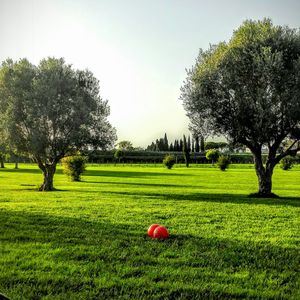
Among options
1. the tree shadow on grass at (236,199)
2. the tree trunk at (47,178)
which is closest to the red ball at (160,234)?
the tree shadow on grass at (236,199)

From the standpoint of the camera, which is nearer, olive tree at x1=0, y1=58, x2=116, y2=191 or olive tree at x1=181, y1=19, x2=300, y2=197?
olive tree at x1=181, y1=19, x2=300, y2=197

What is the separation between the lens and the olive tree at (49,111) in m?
33.1

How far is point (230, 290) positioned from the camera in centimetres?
710

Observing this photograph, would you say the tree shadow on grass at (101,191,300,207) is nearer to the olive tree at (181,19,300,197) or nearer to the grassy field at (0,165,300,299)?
the olive tree at (181,19,300,197)

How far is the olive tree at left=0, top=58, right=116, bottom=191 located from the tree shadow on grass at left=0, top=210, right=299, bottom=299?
2096 centimetres

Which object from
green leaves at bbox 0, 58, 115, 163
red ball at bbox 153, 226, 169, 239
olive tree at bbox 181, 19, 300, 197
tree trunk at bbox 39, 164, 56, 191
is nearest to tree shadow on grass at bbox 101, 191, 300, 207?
olive tree at bbox 181, 19, 300, 197

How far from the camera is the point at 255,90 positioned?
2781 cm

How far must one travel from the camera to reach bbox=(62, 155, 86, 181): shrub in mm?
51250

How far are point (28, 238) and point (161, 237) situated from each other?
13.1ft

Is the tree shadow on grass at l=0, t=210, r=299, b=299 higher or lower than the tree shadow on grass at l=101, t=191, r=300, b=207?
higher

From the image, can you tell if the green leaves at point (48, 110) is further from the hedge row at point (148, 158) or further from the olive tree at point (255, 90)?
the hedge row at point (148, 158)

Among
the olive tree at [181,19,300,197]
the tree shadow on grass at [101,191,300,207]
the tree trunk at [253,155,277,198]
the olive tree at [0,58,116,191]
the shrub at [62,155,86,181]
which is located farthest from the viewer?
the shrub at [62,155,86,181]

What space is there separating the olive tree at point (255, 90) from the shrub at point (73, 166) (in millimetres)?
24850

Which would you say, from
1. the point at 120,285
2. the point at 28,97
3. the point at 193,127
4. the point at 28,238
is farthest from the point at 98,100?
the point at 120,285
